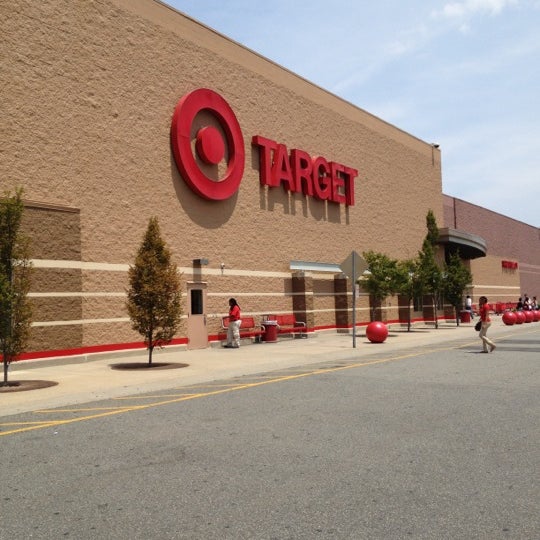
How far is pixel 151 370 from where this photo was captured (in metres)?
15.8

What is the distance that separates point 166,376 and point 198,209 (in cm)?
1067

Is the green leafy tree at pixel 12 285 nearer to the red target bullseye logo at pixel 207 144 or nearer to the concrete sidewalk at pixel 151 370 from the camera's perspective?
the concrete sidewalk at pixel 151 370

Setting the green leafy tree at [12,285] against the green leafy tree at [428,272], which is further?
the green leafy tree at [428,272]

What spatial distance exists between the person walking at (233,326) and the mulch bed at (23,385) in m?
9.47

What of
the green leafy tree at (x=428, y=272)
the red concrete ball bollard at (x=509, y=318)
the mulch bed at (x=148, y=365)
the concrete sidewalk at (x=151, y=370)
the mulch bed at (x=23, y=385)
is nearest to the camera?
the concrete sidewalk at (x=151, y=370)

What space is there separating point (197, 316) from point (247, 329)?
304 cm

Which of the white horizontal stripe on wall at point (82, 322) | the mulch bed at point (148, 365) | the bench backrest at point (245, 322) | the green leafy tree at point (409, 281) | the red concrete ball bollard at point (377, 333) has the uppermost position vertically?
the green leafy tree at point (409, 281)

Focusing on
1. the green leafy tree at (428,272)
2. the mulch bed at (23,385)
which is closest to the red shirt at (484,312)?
the mulch bed at (23,385)

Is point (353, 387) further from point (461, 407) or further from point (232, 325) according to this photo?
point (232, 325)

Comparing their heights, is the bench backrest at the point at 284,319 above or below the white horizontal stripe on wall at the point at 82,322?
below

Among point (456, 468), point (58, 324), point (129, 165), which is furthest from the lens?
point (129, 165)

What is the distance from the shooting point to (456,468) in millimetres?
5715

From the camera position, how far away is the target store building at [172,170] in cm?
1805

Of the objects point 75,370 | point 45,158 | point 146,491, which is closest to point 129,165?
point 45,158
